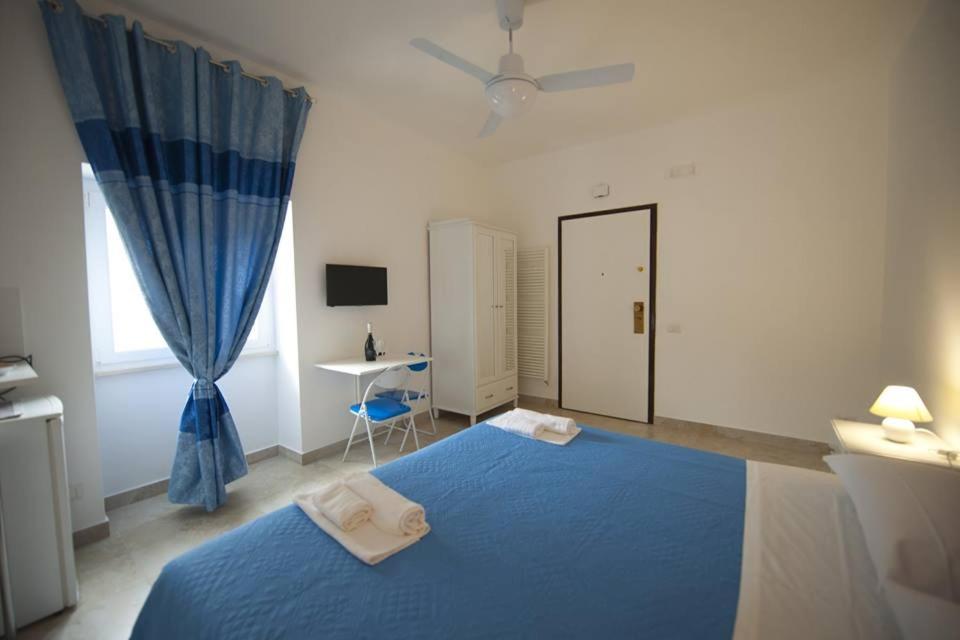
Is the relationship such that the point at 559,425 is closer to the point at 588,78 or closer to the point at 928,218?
the point at 588,78

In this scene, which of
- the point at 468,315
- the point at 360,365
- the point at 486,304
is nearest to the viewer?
the point at 360,365

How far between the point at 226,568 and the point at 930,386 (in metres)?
3.28

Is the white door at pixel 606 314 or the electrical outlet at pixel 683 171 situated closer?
the electrical outlet at pixel 683 171

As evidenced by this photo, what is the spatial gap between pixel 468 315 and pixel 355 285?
1.14 metres

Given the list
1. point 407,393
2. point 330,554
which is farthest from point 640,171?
point 330,554

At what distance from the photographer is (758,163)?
339 cm

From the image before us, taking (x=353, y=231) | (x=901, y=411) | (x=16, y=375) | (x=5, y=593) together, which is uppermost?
(x=353, y=231)

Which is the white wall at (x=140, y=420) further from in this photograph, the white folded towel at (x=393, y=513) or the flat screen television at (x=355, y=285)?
the white folded towel at (x=393, y=513)

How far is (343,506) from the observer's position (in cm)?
130

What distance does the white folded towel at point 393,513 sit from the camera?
126cm

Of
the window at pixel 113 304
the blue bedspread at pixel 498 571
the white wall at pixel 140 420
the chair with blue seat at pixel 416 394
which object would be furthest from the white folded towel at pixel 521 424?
the window at pixel 113 304

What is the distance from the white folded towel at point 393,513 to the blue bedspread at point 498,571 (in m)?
0.06

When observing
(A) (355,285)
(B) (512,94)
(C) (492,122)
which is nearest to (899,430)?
(B) (512,94)

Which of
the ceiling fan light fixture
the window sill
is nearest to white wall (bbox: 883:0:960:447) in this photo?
the ceiling fan light fixture
